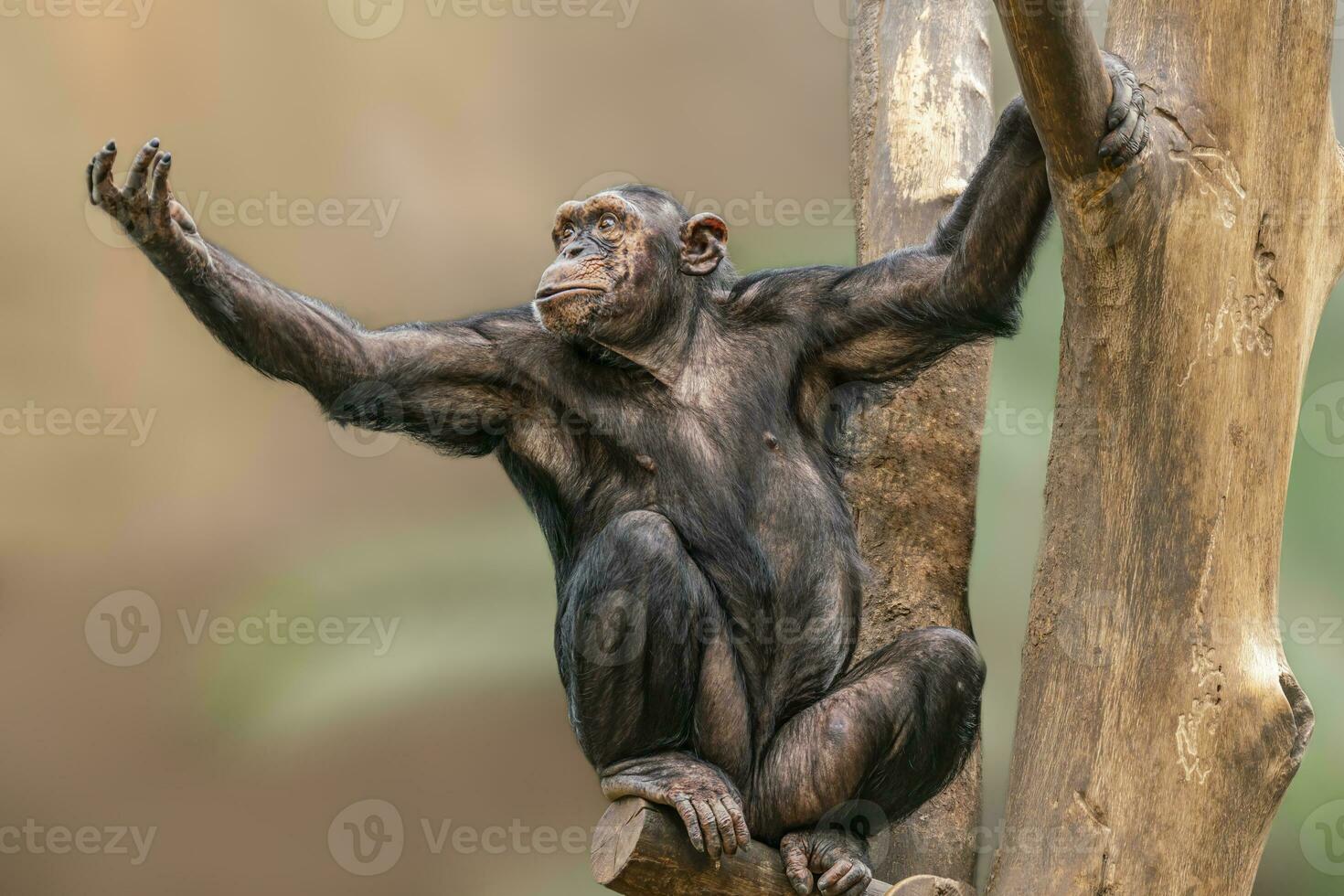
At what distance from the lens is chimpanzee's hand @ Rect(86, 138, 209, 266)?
3680mm

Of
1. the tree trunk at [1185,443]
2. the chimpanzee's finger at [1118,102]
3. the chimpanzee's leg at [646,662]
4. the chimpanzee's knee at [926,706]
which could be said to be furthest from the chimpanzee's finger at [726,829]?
the chimpanzee's finger at [1118,102]

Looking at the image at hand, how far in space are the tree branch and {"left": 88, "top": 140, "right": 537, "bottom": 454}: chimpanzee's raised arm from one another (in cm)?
204

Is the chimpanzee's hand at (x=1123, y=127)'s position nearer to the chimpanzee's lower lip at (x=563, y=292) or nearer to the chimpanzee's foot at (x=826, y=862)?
the chimpanzee's lower lip at (x=563, y=292)

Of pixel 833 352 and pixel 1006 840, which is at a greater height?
pixel 833 352

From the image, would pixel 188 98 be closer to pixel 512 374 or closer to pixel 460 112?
pixel 460 112

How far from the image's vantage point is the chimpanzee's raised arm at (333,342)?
3.80m

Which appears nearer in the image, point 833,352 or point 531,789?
point 833,352

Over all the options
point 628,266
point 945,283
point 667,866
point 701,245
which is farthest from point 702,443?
point 667,866

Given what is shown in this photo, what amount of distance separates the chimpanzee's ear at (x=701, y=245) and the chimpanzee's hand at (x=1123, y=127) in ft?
5.71

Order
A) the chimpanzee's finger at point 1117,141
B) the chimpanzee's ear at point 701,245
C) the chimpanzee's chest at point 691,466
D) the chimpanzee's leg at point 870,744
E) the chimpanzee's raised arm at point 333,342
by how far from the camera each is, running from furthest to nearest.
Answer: the chimpanzee's ear at point 701,245
the chimpanzee's chest at point 691,466
the chimpanzee's leg at point 870,744
the chimpanzee's raised arm at point 333,342
the chimpanzee's finger at point 1117,141

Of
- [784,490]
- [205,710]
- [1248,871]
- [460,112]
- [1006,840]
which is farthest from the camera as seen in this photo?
[460,112]

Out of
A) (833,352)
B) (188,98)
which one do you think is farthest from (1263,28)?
(188,98)

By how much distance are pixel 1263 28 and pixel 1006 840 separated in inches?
94.7

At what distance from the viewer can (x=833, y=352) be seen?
15.7 ft
